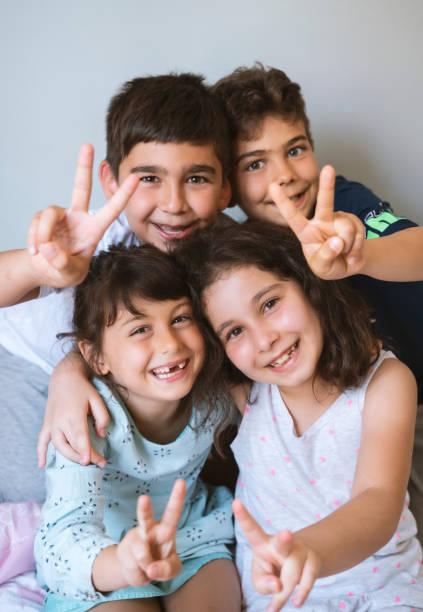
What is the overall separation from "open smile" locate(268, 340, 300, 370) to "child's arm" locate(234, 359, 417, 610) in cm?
16

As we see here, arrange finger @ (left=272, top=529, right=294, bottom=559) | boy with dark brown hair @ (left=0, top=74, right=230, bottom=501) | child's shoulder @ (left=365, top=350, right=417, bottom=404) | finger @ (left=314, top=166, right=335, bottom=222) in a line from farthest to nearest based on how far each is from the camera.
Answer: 1. boy with dark brown hair @ (left=0, top=74, right=230, bottom=501)
2. child's shoulder @ (left=365, top=350, right=417, bottom=404)
3. finger @ (left=314, top=166, right=335, bottom=222)
4. finger @ (left=272, top=529, right=294, bottom=559)

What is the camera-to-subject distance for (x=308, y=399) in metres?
1.22

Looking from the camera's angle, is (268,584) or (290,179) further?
(290,179)

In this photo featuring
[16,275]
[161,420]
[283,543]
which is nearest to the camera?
[283,543]

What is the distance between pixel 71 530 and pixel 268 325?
20.1 inches

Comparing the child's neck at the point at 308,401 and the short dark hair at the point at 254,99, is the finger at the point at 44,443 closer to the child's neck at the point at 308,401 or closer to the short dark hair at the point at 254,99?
the child's neck at the point at 308,401

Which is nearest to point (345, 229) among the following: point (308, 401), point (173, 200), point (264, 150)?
point (308, 401)

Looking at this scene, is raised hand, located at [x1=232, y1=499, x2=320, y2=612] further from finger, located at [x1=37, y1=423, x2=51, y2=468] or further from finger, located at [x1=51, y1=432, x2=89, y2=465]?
finger, located at [x1=37, y1=423, x2=51, y2=468]

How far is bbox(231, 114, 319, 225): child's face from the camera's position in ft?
4.84

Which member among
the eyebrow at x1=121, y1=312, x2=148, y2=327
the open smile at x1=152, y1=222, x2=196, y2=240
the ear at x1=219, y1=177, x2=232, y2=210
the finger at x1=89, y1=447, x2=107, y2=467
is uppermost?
the ear at x1=219, y1=177, x2=232, y2=210

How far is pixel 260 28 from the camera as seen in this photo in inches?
68.5

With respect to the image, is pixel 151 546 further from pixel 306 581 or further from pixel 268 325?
pixel 268 325

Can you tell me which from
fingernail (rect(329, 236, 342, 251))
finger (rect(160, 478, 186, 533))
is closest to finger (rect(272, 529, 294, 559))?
finger (rect(160, 478, 186, 533))

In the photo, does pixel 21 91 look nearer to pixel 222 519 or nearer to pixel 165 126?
pixel 165 126
